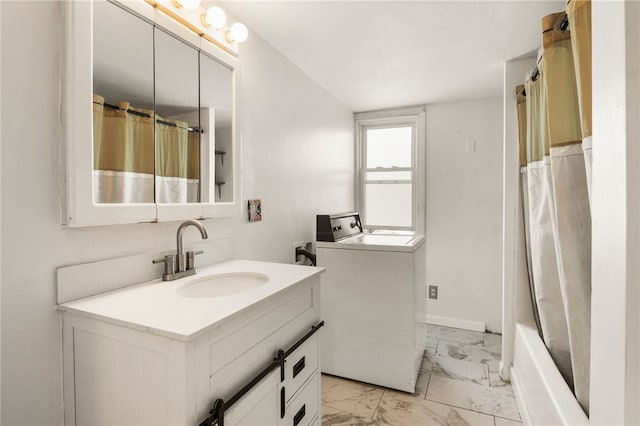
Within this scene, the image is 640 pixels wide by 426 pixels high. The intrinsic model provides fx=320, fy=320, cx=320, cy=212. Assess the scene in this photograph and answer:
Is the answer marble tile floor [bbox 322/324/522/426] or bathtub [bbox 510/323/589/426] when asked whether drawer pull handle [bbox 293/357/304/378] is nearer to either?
marble tile floor [bbox 322/324/522/426]

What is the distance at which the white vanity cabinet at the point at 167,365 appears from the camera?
0.77m

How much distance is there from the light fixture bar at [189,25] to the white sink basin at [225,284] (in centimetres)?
103

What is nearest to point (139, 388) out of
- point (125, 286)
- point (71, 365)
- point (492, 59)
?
point (71, 365)

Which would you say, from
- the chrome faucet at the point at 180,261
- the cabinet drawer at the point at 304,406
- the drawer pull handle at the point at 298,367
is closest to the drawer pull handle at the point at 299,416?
the cabinet drawer at the point at 304,406

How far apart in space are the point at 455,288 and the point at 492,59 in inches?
79.3

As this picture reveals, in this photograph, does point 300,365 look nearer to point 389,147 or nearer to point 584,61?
point 584,61

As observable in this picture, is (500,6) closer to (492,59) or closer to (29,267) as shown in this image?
(492,59)

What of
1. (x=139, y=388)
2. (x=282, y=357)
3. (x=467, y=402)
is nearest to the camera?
(x=139, y=388)

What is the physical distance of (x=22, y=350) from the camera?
875 millimetres

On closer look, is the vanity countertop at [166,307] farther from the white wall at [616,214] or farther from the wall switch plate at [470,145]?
the wall switch plate at [470,145]

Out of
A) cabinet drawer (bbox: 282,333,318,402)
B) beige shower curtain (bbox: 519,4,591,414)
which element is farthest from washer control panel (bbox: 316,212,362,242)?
beige shower curtain (bbox: 519,4,591,414)

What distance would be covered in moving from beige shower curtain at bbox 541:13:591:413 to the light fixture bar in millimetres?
1390

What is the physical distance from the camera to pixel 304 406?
1.28 meters

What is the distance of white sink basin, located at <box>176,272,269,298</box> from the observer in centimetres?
126
